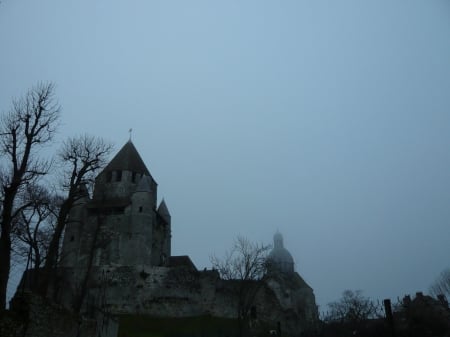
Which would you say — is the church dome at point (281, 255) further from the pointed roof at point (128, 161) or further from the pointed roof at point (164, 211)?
the pointed roof at point (128, 161)

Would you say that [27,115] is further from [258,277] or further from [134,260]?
[134,260]

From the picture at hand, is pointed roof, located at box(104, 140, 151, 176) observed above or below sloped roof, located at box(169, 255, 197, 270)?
above

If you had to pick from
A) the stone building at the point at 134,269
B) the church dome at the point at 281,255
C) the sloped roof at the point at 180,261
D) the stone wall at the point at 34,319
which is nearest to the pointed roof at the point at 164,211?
the stone building at the point at 134,269

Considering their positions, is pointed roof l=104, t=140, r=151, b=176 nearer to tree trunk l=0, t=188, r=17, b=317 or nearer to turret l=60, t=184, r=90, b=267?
turret l=60, t=184, r=90, b=267

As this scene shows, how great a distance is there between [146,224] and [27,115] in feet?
72.4

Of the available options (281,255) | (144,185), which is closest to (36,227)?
(144,185)

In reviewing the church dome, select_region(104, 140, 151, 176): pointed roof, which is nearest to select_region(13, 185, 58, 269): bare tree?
select_region(104, 140, 151, 176): pointed roof

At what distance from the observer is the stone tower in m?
37.1

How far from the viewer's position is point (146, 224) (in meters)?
38.8

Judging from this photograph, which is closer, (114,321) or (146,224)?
(114,321)

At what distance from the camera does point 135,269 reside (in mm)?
35531

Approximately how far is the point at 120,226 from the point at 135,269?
4964 mm

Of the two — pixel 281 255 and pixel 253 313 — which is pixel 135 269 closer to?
pixel 253 313

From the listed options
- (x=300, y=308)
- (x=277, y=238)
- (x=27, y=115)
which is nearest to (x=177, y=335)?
(x=27, y=115)
